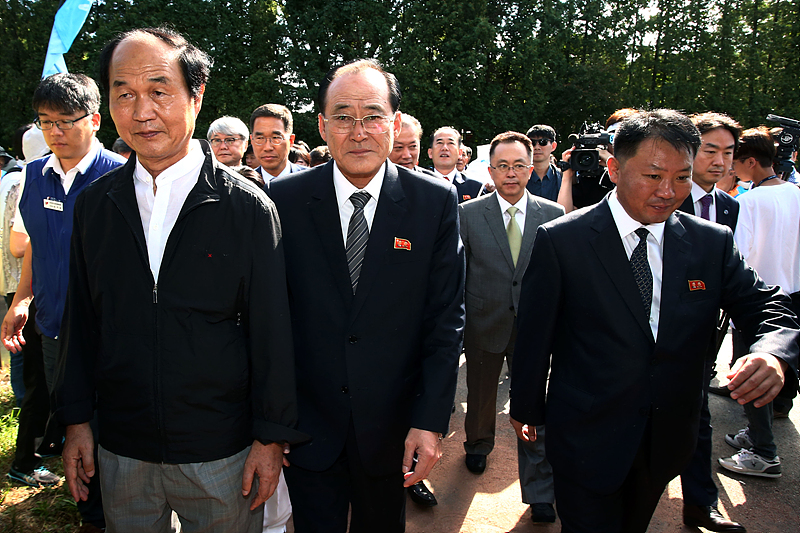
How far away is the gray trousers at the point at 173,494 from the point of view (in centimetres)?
181

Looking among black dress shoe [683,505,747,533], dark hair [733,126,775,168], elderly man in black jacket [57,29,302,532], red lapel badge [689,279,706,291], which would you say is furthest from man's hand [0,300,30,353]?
dark hair [733,126,775,168]

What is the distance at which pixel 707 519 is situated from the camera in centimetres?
305

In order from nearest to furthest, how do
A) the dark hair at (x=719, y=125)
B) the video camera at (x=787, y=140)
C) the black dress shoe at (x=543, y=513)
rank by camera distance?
the black dress shoe at (x=543, y=513)
the dark hair at (x=719, y=125)
the video camera at (x=787, y=140)

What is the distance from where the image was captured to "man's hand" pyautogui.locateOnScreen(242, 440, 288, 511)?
184cm

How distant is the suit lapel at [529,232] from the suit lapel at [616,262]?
1.45m

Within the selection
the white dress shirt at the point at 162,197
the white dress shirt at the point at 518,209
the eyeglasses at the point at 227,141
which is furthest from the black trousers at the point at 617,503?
the eyeglasses at the point at 227,141

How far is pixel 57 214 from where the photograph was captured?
2773mm

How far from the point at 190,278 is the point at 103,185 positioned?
1.72ft

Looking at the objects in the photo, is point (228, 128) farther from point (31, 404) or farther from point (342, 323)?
point (342, 323)

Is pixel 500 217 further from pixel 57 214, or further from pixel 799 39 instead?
pixel 799 39

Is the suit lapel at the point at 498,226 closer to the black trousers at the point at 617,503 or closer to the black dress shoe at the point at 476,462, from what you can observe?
the black dress shoe at the point at 476,462

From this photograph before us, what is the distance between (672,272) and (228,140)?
3.88 m

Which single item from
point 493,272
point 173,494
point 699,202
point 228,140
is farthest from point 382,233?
point 228,140

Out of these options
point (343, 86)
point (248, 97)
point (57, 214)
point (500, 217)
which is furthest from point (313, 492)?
point (248, 97)
